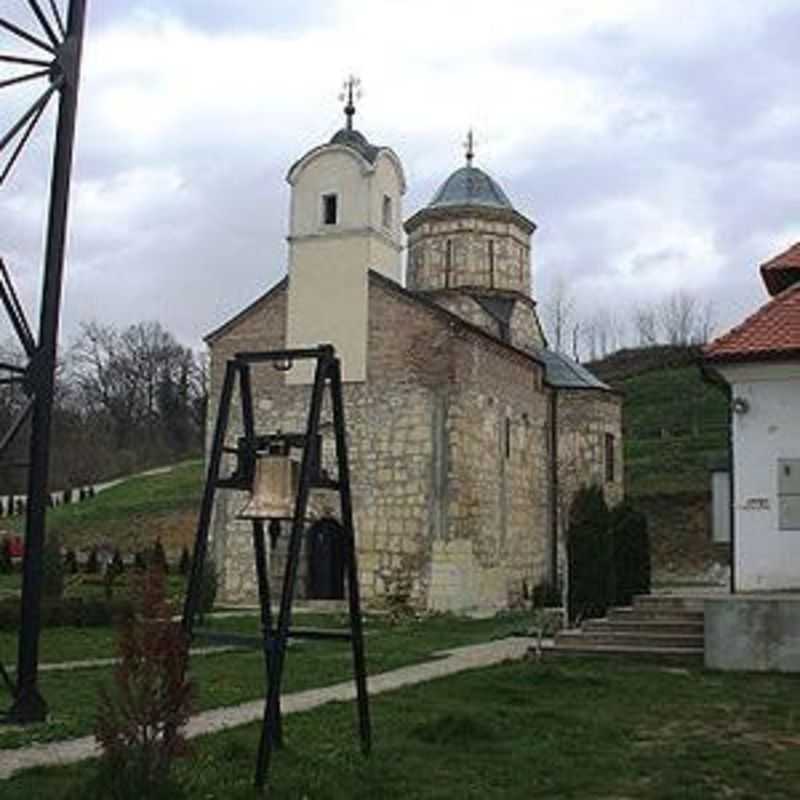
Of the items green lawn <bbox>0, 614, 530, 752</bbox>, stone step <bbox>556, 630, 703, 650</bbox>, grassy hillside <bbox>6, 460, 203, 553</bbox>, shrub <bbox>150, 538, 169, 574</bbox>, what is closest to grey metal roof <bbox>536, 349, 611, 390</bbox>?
green lawn <bbox>0, 614, 530, 752</bbox>

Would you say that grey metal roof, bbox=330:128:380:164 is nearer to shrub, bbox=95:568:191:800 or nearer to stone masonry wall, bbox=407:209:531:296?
stone masonry wall, bbox=407:209:531:296

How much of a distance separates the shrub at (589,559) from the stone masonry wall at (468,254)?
43.0 feet

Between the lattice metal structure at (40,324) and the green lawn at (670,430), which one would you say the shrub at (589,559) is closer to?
the lattice metal structure at (40,324)

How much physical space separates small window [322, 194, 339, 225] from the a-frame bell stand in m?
17.7

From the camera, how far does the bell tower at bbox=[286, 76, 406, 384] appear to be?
84.1 ft

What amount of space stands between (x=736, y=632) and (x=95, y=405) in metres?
63.1

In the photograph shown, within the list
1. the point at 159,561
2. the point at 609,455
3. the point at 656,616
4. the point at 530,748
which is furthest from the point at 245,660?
the point at 609,455

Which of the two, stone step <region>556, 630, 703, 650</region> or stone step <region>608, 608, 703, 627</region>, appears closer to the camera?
stone step <region>556, 630, 703, 650</region>

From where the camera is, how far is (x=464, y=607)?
24.8m

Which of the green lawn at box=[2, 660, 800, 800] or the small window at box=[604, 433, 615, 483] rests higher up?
the small window at box=[604, 433, 615, 483]

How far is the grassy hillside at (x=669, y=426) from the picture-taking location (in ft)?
157

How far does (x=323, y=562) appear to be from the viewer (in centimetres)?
2609

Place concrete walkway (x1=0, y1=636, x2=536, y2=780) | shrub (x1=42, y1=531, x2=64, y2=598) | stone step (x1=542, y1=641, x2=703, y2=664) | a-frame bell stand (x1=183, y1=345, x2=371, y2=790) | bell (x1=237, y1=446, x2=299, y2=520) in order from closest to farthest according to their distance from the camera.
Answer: a-frame bell stand (x1=183, y1=345, x2=371, y2=790) → bell (x1=237, y1=446, x2=299, y2=520) → concrete walkway (x1=0, y1=636, x2=536, y2=780) → stone step (x1=542, y1=641, x2=703, y2=664) → shrub (x1=42, y1=531, x2=64, y2=598)

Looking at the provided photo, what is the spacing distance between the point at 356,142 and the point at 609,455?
10603 mm
